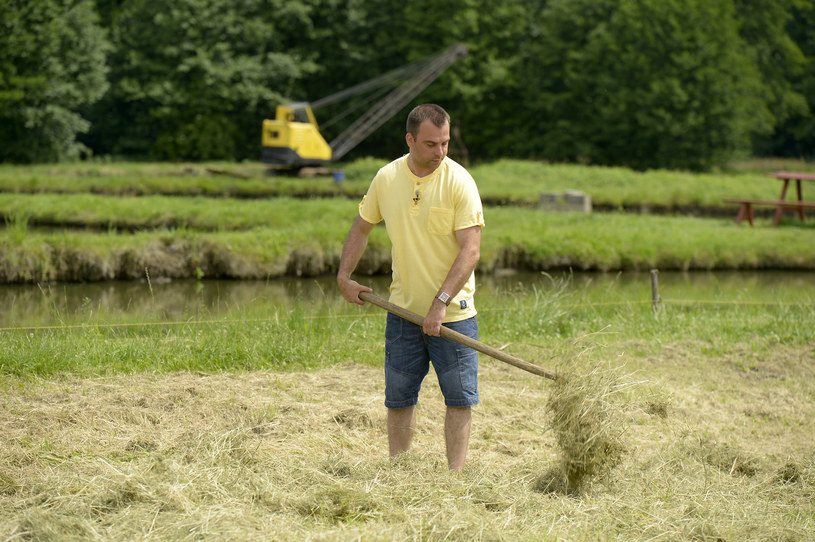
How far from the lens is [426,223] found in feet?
14.6

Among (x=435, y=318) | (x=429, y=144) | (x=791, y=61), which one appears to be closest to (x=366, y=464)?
(x=435, y=318)

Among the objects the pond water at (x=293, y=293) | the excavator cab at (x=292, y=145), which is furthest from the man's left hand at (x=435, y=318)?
the excavator cab at (x=292, y=145)

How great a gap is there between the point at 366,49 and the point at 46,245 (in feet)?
92.8

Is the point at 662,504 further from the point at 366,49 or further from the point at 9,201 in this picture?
the point at 366,49

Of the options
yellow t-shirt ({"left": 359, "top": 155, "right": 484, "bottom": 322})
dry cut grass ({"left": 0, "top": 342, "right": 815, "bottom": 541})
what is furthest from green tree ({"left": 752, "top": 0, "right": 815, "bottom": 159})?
yellow t-shirt ({"left": 359, "top": 155, "right": 484, "bottom": 322})

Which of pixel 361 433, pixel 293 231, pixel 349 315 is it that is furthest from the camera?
pixel 293 231

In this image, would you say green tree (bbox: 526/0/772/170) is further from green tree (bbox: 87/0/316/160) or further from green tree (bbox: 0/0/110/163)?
green tree (bbox: 0/0/110/163)

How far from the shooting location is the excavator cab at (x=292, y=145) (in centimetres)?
2588

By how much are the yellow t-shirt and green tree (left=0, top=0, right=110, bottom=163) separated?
27226 mm

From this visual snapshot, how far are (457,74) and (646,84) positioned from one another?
7.83 meters

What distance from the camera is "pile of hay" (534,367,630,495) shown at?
4.49m

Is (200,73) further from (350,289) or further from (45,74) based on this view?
(350,289)

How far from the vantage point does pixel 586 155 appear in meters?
35.2

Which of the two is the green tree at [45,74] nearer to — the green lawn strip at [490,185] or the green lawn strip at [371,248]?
the green lawn strip at [490,185]
